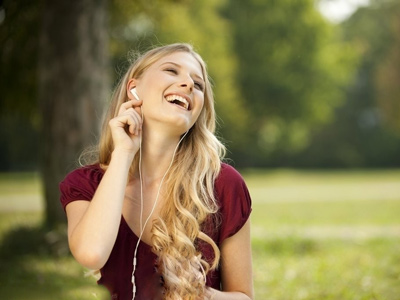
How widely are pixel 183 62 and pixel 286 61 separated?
35187mm

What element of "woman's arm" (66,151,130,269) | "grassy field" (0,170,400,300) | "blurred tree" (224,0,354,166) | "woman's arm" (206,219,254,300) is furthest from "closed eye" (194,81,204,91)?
"blurred tree" (224,0,354,166)

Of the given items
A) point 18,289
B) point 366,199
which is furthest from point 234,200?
point 366,199

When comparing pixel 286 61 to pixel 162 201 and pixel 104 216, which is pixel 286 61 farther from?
pixel 104 216

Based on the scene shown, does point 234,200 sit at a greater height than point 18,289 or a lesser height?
greater

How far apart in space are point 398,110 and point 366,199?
21158 mm

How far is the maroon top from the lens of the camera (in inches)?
113

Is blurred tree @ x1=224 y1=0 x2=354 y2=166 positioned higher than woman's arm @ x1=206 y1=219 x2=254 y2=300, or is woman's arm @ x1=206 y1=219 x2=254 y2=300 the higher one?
woman's arm @ x1=206 y1=219 x2=254 y2=300

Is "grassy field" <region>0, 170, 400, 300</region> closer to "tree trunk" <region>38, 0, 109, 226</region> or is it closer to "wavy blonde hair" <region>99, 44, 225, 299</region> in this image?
"wavy blonde hair" <region>99, 44, 225, 299</region>

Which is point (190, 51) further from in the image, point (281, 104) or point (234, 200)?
point (281, 104)

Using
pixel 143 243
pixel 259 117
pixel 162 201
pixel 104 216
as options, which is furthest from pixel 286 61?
pixel 104 216

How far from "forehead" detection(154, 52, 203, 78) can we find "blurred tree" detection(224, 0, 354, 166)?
34106 mm

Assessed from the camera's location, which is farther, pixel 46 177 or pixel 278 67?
pixel 278 67

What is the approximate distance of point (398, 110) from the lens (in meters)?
37.8

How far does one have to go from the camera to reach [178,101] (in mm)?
3057
